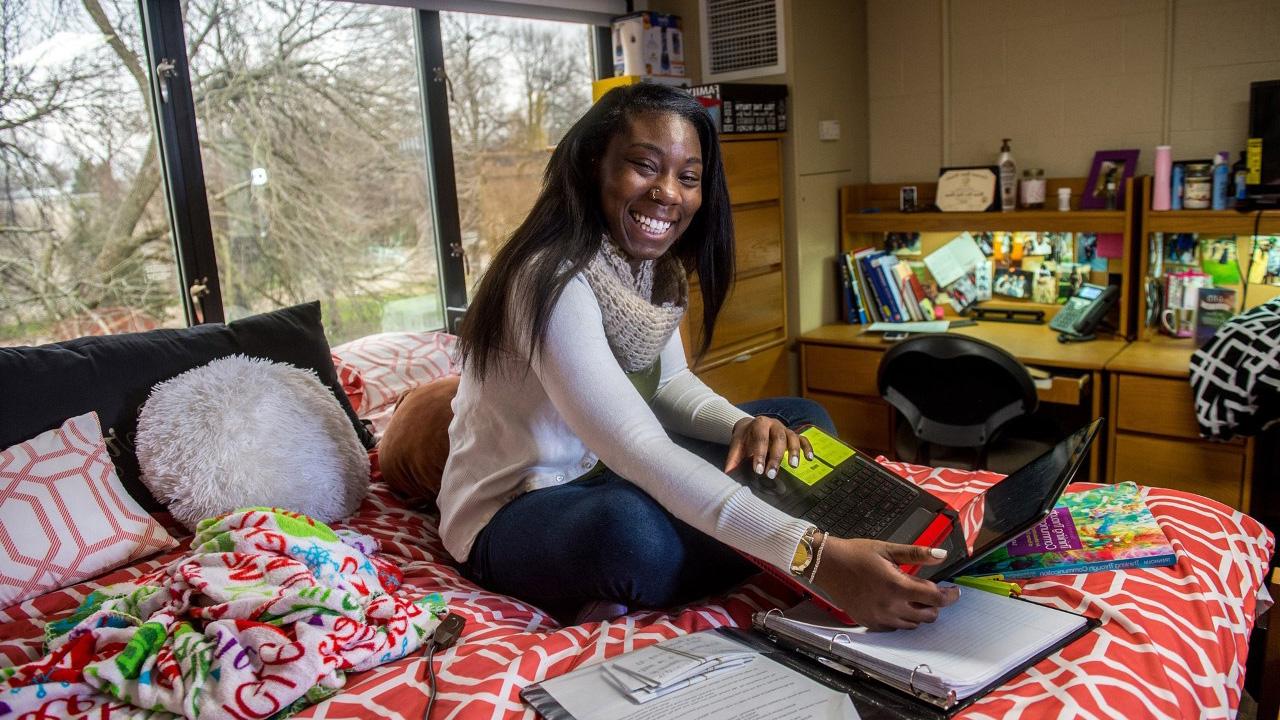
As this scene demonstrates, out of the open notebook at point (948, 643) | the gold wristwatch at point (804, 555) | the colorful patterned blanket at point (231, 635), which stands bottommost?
the open notebook at point (948, 643)

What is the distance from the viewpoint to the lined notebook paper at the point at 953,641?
1094 mm

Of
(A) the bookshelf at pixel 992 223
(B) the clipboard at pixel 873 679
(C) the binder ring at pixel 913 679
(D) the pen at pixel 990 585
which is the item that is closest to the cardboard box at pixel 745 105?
(A) the bookshelf at pixel 992 223

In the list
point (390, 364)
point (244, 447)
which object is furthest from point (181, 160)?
point (244, 447)

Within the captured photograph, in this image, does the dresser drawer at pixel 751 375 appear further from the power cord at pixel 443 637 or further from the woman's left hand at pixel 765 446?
the power cord at pixel 443 637

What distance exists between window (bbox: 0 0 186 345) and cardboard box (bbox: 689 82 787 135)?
167 cm

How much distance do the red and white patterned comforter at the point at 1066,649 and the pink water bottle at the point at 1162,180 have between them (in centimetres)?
164

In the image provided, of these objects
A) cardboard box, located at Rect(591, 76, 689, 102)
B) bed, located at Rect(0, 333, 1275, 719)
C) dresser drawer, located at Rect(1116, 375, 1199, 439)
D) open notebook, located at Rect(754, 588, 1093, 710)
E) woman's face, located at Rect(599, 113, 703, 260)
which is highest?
cardboard box, located at Rect(591, 76, 689, 102)

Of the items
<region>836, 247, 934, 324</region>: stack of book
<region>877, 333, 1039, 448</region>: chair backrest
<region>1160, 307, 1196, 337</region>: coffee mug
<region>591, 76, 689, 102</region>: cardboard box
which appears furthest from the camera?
<region>836, 247, 934, 324</region>: stack of book

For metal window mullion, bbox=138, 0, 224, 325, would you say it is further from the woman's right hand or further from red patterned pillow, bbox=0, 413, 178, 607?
the woman's right hand

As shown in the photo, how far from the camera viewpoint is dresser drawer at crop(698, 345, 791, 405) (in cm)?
329

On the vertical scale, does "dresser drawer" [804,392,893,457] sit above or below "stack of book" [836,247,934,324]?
below

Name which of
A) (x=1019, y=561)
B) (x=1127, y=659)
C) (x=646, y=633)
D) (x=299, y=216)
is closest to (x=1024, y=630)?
(x=1127, y=659)

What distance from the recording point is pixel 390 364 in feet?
8.32

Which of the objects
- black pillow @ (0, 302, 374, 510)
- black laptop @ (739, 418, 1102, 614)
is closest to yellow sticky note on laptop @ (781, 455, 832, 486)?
black laptop @ (739, 418, 1102, 614)
